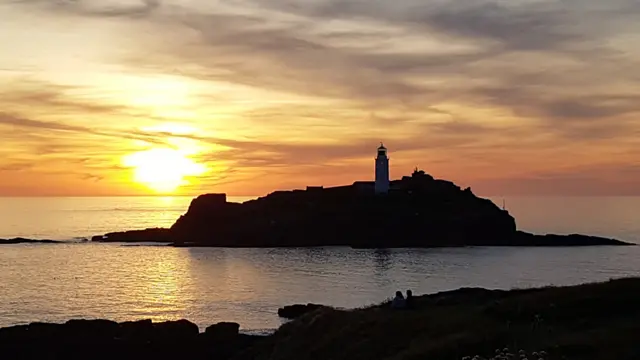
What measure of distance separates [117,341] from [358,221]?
341ft

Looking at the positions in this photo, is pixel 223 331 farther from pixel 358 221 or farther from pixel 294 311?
pixel 358 221

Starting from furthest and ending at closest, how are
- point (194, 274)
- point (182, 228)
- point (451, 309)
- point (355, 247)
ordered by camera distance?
point (182, 228) → point (355, 247) → point (194, 274) → point (451, 309)

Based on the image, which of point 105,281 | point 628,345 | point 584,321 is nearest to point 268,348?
point 584,321

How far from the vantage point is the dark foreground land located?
2161 centimetres

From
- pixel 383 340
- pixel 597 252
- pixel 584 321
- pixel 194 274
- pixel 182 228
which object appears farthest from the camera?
pixel 182 228

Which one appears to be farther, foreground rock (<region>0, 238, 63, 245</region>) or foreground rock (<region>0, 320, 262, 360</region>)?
foreground rock (<region>0, 238, 63, 245</region>)

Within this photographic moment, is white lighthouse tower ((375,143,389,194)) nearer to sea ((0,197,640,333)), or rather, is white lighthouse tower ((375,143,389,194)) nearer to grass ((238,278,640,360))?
sea ((0,197,640,333))

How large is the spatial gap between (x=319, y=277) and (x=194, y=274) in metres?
20.1

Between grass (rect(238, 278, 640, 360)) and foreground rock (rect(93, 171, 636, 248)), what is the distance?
348 feet

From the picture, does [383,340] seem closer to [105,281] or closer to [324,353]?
[324,353]

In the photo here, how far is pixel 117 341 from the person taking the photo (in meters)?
49.2

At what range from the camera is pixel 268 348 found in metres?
41.8

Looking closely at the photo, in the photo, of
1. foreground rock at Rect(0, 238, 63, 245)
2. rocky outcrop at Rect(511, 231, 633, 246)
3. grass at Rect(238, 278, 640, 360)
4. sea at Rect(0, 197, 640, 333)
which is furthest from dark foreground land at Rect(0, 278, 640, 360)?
foreground rock at Rect(0, 238, 63, 245)

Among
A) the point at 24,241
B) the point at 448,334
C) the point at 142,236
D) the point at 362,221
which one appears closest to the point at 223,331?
the point at 448,334
